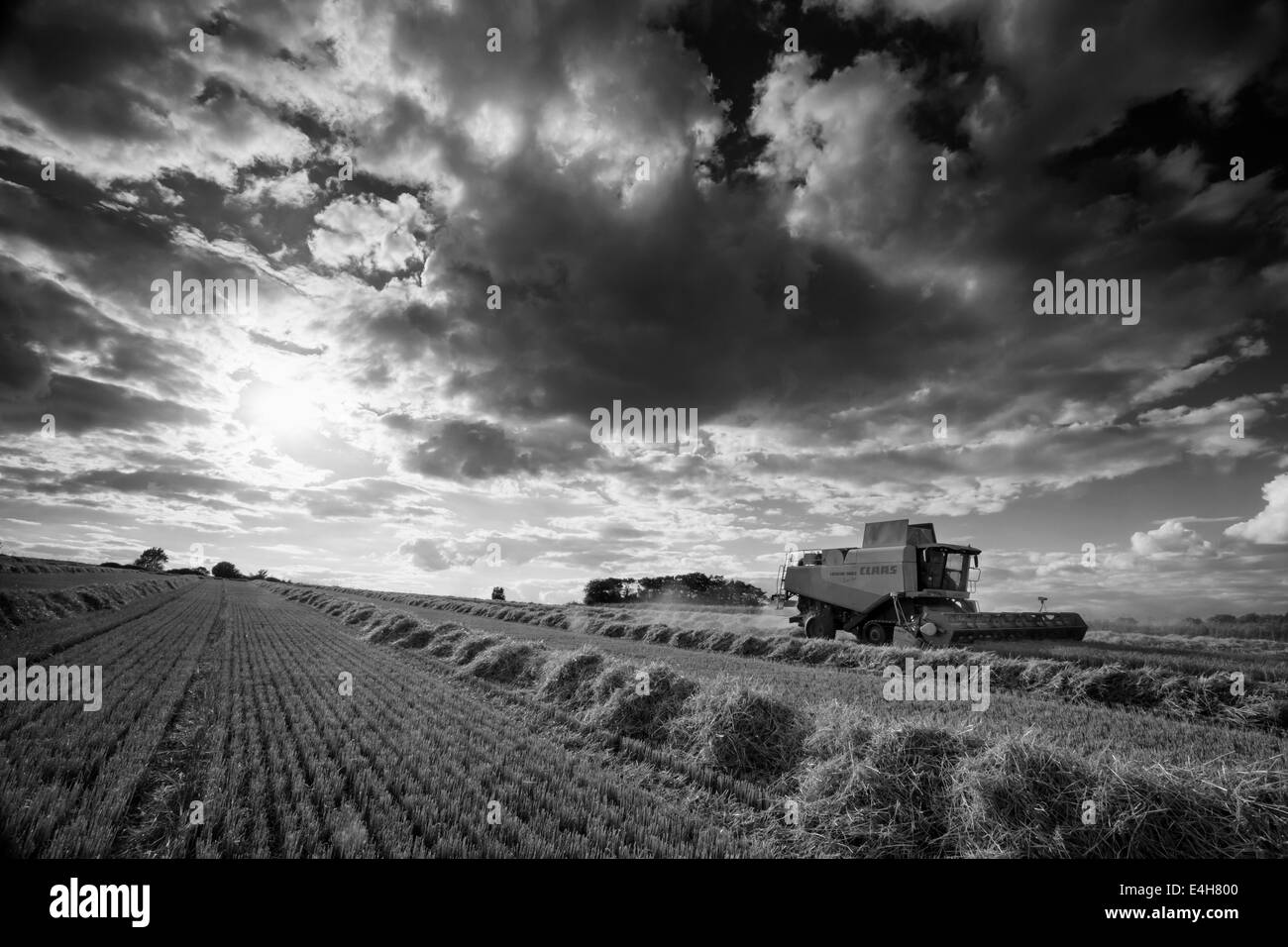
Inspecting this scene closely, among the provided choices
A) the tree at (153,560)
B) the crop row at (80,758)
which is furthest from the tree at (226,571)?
the crop row at (80,758)

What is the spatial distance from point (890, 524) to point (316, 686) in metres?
17.8

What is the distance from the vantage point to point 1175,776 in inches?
184

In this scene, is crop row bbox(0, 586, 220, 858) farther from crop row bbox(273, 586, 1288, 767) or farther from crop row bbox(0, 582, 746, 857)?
crop row bbox(273, 586, 1288, 767)

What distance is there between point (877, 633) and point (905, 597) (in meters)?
1.84

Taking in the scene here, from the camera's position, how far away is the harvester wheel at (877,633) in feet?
61.3

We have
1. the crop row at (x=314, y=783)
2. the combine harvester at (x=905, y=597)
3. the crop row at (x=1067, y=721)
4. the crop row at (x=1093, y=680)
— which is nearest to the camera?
the crop row at (x=314, y=783)

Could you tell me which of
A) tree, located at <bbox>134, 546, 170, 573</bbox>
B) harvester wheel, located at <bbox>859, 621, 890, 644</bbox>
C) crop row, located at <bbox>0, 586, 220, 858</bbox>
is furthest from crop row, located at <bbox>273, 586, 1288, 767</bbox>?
tree, located at <bbox>134, 546, 170, 573</bbox>

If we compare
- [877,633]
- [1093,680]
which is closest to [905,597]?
[877,633]

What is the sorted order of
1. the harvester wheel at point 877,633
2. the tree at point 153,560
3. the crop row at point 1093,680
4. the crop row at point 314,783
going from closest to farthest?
1. the crop row at point 314,783
2. the crop row at point 1093,680
3. the harvester wheel at point 877,633
4. the tree at point 153,560

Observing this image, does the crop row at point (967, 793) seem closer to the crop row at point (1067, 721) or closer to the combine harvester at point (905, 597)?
the crop row at point (1067, 721)

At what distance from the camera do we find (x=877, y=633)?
1881cm
